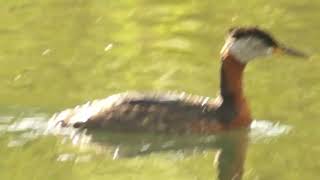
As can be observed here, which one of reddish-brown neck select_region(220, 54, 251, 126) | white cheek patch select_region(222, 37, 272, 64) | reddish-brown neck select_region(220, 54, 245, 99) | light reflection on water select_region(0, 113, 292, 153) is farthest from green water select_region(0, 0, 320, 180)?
white cheek patch select_region(222, 37, 272, 64)

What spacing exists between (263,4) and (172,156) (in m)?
5.68

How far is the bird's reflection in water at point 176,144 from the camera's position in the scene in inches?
420

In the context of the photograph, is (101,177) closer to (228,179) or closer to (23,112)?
(228,179)

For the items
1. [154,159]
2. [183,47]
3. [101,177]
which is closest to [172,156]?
[154,159]

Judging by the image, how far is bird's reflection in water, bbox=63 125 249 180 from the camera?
35.0 ft

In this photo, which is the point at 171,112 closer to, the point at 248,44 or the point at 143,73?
the point at 248,44

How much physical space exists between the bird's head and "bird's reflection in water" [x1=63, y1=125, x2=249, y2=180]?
2.25 feet

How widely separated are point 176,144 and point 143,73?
1.87m


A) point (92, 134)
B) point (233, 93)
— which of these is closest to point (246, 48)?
point (233, 93)

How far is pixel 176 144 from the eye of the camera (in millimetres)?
11016

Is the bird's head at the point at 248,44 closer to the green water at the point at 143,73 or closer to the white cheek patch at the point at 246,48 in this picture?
the white cheek patch at the point at 246,48

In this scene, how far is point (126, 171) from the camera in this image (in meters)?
10.1

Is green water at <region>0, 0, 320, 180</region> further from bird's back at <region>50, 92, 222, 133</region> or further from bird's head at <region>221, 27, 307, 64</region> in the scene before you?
bird's head at <region>221, 27, 307, 64</region>

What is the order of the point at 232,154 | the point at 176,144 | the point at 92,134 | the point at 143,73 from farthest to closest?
the point at 143,73 → the point at 92,134 → the point at 176,144 → the point at 232,154
